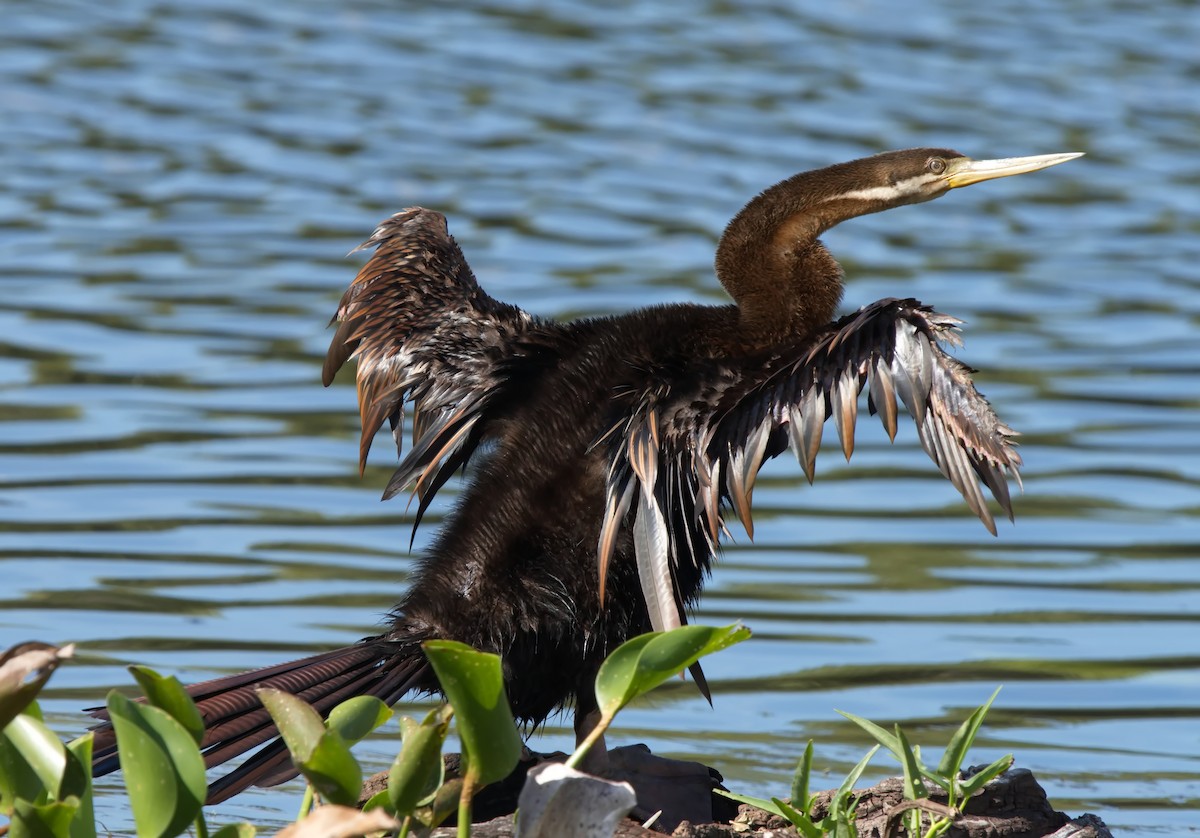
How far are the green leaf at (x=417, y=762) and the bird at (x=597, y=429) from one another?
74 cm

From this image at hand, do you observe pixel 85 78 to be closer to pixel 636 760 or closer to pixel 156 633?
pixel 156 633

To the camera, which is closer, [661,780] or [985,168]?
[661,780]

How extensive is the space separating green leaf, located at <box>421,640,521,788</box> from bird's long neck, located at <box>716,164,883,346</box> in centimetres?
159

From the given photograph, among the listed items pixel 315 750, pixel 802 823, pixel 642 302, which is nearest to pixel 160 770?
pixel 315 750

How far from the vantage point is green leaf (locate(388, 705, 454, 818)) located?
3.25m

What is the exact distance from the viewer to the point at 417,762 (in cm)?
327

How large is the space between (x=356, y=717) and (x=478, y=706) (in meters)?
0.35

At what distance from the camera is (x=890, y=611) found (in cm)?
654

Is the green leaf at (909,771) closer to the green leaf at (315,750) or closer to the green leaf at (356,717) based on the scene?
the green leaf at (356,717)

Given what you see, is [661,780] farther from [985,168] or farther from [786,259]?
[985,168]

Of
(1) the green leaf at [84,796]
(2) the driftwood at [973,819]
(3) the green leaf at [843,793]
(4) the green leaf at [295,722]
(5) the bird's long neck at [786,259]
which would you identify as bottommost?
(2) the driftwood at [973,819]

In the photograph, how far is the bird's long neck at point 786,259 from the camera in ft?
15.7

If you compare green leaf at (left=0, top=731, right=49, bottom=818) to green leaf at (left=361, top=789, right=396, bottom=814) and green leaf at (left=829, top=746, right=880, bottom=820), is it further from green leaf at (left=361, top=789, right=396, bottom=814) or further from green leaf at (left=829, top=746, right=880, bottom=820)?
green leaf at (left=829, top=746, right=880, bottom=820)

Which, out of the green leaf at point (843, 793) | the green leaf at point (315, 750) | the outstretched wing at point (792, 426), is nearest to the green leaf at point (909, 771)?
the green leaf at point (843, 793)
